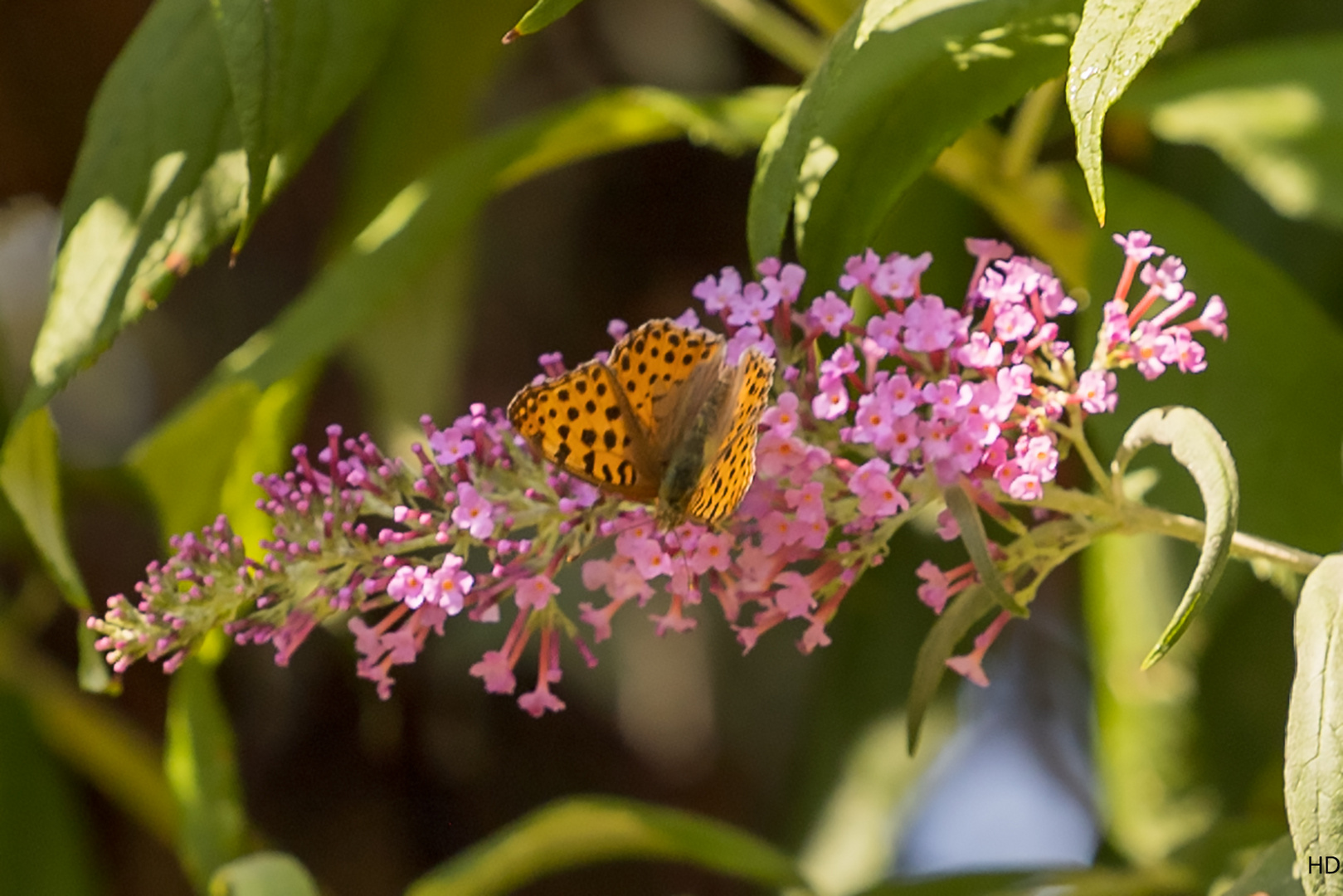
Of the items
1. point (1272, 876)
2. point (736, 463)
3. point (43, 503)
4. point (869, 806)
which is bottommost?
point (869, 806)

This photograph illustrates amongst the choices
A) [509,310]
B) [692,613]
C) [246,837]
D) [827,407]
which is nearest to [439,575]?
[827,407]

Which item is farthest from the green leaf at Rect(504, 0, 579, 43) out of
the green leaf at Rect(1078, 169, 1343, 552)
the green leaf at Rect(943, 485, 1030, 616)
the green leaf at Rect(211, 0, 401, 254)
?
the green leaf at Rect(1078, 169, 1343, 552)

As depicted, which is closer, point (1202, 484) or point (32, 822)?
point (1202, 484)

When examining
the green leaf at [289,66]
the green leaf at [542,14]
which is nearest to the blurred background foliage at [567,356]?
the green leaf at [289,66]

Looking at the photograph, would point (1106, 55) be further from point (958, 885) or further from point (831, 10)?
point (958, 885)

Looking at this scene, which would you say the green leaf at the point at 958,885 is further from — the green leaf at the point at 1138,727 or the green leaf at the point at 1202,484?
the green leaf at the point at 1202,484

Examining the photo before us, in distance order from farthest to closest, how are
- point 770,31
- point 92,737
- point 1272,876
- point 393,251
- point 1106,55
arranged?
1. point 92,737
2. point 770,31
3. point 393,251
4. point 1272,876
5. point 1106,55

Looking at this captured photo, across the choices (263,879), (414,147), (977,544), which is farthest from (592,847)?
(414,147)
